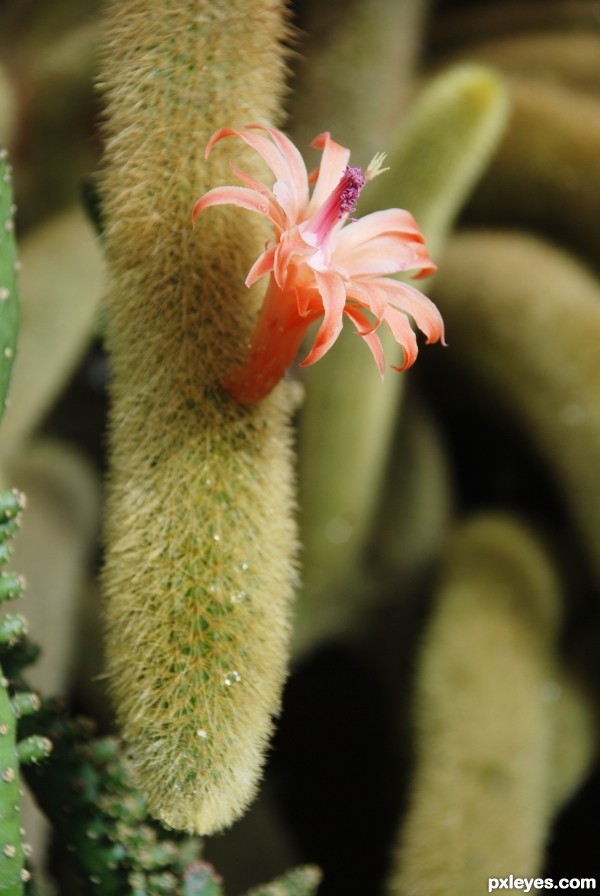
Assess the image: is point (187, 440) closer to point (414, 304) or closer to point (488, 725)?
point (414, 304)

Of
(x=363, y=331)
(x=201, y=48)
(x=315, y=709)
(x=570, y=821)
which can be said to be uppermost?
(x=201, y=48)

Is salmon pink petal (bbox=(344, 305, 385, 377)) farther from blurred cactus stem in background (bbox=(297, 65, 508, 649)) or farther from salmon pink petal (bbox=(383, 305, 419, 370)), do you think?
blurred cactus stem in background (bbox=(297, 65, 508, 649))

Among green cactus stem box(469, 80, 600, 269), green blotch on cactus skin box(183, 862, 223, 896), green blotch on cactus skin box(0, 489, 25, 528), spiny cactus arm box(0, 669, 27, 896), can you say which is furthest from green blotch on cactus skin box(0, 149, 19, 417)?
green cactus stem box(469, 80, 600, 269)

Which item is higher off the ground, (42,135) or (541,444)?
(42,135)

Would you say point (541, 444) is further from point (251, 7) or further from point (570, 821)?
point (251, 7)

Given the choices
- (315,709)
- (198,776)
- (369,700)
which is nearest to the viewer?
(198,776)

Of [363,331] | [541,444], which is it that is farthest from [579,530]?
[363,331]

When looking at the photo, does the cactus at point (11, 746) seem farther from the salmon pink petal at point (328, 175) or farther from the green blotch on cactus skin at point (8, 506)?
the salmon pink petal at point (328, 175)
